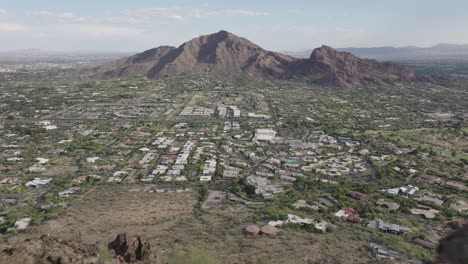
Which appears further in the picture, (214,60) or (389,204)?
(214,60)

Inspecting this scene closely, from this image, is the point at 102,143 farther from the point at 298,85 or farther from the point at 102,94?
the point at 298,85

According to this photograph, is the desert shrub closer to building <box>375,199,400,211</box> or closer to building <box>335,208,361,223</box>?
building <box>335,208,361,223</box>

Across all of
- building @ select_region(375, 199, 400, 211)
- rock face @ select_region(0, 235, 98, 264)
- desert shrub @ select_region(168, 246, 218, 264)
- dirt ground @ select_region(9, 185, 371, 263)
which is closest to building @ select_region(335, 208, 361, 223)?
dirt ground @ select_region(9, 185, 371, 263)

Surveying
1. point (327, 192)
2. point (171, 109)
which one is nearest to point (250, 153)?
point (327, 192)

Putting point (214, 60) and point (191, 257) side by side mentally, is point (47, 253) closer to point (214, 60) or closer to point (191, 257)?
point (191, 257)

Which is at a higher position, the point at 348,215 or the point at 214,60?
the point at 214,60

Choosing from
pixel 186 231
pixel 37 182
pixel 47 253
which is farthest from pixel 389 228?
pixel 37 182

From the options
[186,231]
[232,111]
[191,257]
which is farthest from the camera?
[232,111]

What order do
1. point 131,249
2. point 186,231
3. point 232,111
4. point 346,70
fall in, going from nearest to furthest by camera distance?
1. point 131,249
2. point 186,231
3. point 232,111
4. point 346,70
